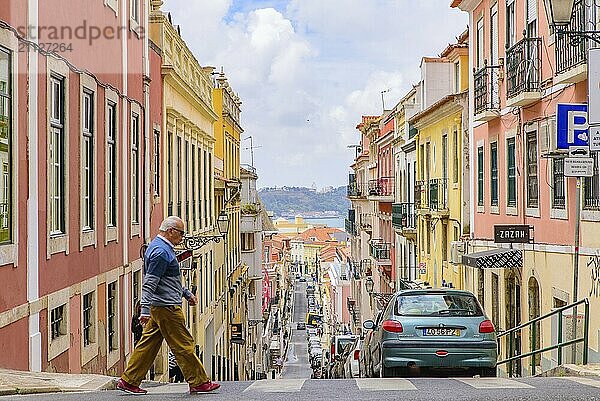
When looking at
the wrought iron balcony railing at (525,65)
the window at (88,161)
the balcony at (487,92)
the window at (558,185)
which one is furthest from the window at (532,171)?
the window at (88,161)

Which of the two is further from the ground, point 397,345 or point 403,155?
point 403,155

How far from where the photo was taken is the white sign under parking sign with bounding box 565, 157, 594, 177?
11648mm

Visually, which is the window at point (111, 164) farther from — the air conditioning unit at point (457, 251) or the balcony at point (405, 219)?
the balcony at point (405, 219)

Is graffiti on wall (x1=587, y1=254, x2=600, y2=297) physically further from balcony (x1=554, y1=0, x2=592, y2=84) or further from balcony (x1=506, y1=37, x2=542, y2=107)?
balcony (x1=506, y1=37, x2=542, y2=107)

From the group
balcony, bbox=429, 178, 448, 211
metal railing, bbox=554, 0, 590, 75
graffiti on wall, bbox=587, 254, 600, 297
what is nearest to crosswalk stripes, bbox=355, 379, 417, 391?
graffiti on wall, bbox=587, 254, 600, 297

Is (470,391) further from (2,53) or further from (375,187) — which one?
(375,187)

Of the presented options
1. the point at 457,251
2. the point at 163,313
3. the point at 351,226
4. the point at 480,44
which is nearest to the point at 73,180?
the point at 163,313

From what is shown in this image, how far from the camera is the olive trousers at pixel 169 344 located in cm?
938

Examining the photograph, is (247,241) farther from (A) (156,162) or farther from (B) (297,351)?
(B) (297,351)

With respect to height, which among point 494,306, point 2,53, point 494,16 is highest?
point 494,16

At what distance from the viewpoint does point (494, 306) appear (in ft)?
78.1

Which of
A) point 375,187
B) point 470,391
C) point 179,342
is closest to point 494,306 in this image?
point 470,391

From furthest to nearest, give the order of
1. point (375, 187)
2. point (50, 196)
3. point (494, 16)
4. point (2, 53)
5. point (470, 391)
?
point (375, 187) → point (494, 16) → point (50, 196) → point (2, 53) → point (470, 391)

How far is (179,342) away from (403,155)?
3499 cm
